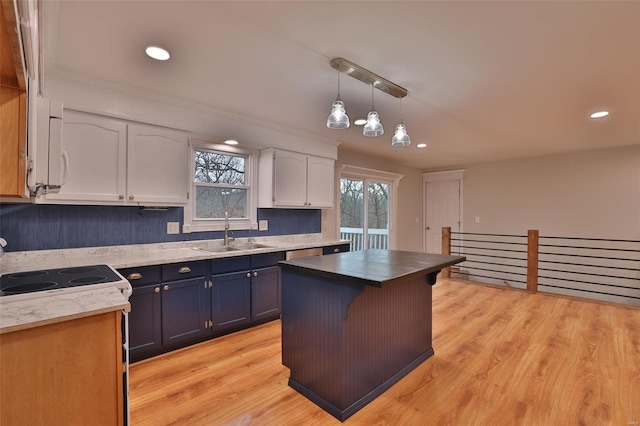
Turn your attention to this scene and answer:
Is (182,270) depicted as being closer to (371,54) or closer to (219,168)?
(219,168)

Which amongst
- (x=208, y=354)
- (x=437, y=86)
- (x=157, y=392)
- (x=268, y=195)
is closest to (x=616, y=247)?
(x=437, y=86)

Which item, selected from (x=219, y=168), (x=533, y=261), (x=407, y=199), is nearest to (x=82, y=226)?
(x=219, y=168)

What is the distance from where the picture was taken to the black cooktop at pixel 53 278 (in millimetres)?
1611

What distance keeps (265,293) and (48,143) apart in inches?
88.4

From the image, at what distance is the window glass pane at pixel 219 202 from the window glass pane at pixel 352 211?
1966mm

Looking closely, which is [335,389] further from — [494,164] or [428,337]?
[494,164]

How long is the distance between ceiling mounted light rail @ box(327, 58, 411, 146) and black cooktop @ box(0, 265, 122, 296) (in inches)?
69.5

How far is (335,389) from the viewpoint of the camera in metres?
1.87

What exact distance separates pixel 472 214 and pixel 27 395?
6.70 m

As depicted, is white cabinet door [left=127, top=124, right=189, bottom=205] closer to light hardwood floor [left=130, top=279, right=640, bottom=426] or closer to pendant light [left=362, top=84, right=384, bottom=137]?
light hardwood floor [left=130, top=279, right=640, bottom=426]

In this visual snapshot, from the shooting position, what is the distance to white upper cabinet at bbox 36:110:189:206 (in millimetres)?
2371

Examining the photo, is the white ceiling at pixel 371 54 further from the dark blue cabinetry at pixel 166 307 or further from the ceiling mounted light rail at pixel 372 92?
the dark blue cabinetry at pixel 166 307

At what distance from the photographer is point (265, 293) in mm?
3273

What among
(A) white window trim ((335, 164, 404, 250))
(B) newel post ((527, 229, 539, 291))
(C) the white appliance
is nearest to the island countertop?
(C) the white appliance
